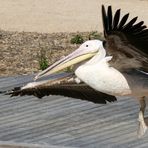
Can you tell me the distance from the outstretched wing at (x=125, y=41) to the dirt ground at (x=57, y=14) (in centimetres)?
842

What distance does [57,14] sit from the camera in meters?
16.5

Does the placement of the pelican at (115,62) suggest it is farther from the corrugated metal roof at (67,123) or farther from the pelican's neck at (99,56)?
the corrugated metal roof at (67,123)

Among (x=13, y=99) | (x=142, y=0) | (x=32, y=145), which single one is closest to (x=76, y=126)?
(x=32, y=145)

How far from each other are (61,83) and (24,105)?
5.84 feet

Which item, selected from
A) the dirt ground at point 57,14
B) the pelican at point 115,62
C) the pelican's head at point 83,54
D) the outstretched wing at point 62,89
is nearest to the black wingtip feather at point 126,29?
the pelican at point 115,62

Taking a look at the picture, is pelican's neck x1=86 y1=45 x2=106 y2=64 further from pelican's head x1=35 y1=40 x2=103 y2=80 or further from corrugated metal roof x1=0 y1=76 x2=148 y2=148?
corrugated metal roof x1=0 y1=76 x2=148 y2=148

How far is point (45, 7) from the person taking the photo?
1753 centimetres

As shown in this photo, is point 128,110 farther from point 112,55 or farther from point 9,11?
point 9,11

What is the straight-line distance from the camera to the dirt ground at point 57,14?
14625mm

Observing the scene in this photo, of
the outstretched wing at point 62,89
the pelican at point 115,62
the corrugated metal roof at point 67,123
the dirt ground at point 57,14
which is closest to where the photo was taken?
the pelican at point 115,62

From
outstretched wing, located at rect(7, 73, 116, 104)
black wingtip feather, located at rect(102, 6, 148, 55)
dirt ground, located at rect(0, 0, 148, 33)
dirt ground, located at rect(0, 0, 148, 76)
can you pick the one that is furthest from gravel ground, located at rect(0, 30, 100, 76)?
black wingtip feather, located at rect(102, 6, 148, 55)

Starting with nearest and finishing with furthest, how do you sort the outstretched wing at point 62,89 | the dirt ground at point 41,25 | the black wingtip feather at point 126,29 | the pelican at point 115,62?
the black wingtip feather at point 126,29
the pelican at point 115,62
the outstretched wing at point 62,89
the dirt ground at point 41,25

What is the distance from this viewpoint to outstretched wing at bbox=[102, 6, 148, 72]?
5105 mm

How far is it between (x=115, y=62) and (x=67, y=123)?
5.40 feet
